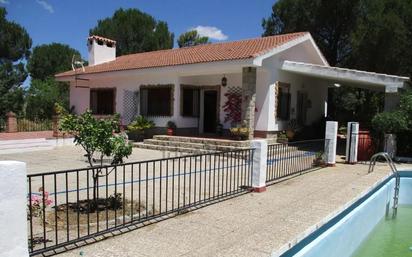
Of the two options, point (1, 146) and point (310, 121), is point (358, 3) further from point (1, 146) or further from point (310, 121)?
point (1, 146)

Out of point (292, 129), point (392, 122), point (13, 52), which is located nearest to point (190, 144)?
point (292, 129)

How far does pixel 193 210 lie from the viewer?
21.0 feet

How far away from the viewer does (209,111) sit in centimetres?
1858

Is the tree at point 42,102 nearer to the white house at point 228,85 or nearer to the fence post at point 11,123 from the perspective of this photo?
the white house at point 228,85

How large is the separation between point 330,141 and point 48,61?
136 ft

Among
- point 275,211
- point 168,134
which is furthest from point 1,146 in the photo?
point 275,211

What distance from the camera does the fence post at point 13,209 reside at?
325cm

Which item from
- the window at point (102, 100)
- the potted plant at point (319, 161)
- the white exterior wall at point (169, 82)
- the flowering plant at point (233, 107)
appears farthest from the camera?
the window at point (102, 100)

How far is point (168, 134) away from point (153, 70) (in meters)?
3.14

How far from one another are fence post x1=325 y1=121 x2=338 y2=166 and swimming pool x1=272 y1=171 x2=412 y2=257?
2216mm

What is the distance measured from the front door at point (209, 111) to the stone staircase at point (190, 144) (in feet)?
8.82

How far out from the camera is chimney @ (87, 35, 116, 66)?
24219 mm

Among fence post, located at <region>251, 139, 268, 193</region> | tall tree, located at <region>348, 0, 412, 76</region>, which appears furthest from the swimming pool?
tall tree, located at <region>348, 0, 412, 76</region>

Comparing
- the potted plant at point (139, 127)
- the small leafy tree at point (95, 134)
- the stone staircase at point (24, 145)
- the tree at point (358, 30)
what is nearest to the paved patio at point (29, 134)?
the stone staircase at point (24, 145)
